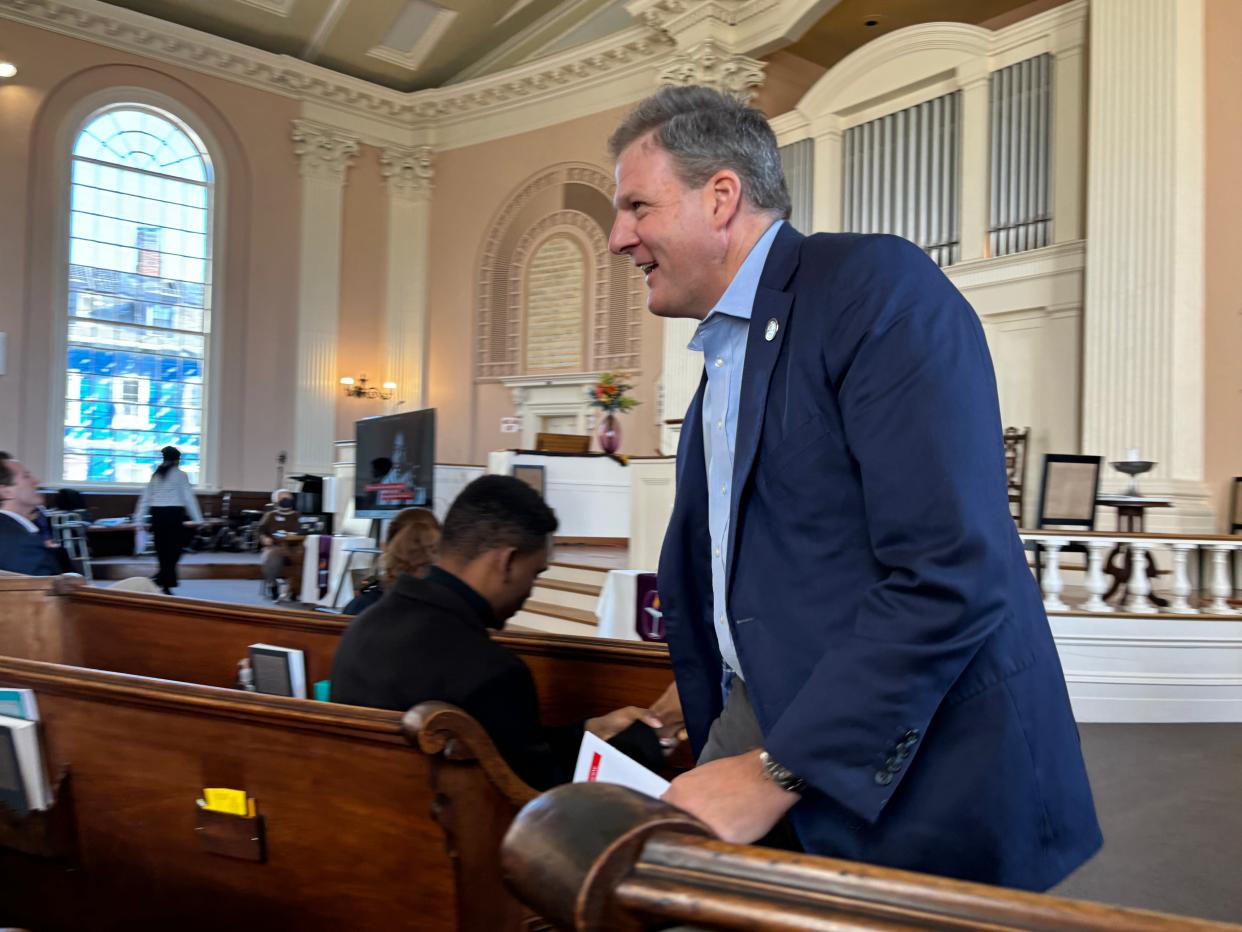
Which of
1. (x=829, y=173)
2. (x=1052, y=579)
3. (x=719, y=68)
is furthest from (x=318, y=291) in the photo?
(x=1052, y=579)

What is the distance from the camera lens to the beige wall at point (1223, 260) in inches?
253

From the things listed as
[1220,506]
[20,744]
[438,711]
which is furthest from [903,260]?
[1220,506]

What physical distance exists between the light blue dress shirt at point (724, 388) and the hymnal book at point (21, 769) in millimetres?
1355

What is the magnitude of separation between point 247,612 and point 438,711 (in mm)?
1588

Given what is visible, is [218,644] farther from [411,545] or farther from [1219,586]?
[1219,586]

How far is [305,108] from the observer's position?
13117mm

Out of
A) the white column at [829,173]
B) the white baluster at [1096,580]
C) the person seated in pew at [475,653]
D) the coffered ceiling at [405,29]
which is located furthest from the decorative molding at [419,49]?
the person seated in pew at [475,653]

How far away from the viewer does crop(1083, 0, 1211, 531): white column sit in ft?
21.2

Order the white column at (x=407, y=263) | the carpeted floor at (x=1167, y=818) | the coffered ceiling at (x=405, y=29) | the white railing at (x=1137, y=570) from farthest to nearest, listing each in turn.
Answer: the white column at (x=407, y=263), the coffered ceiling at (x=405, y=29), the white railing at (x=1137, y=570), the carpeted floor at (x=1167, y=818)

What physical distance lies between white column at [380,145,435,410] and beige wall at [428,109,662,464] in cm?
14

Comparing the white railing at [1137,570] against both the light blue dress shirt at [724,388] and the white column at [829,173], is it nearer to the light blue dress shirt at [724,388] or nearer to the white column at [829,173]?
the light blue dress shirt at [724,388]

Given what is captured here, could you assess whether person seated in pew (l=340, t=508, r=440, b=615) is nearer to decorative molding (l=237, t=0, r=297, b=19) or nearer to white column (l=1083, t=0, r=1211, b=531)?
white column (l=1083, t=0, r=1211, b=531)

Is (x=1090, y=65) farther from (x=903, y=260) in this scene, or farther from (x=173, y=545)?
(x=173, y=545)

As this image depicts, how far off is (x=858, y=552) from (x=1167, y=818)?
3.08m
